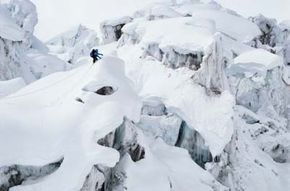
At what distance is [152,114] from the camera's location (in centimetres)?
3073

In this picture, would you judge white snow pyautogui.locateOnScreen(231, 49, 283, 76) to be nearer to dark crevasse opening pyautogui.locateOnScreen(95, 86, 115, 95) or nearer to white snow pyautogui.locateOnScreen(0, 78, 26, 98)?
white snow pyautogui.locateOnScreen(0, 78, 26, 98)

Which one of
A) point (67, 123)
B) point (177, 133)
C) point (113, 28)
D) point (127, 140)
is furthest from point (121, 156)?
point (113, 28)

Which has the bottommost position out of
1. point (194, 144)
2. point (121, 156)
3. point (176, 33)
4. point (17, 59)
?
point (17, 59)

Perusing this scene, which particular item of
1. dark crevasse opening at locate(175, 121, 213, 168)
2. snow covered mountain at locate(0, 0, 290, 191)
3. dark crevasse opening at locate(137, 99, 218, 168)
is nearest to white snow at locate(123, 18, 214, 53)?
snow covered mountain at locate(0, 0, 290, 191)

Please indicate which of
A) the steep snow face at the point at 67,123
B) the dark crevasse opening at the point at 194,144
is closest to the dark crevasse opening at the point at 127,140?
the steep snow face at the point at 67,123

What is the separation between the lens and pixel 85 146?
18578 millimetres

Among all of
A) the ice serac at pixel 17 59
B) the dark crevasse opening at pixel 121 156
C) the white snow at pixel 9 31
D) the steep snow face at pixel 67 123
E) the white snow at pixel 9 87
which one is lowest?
the ice serac at pixel 17 59

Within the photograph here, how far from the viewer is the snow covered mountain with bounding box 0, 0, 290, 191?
18266 millimetres

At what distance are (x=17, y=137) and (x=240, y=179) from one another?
1522 centimetres

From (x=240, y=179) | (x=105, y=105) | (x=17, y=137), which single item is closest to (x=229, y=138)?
(x=240, y=179)

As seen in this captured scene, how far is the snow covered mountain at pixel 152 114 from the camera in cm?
1827

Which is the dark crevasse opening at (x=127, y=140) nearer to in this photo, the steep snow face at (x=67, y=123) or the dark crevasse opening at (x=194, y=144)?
the steep snow face at (x=67, y=123)

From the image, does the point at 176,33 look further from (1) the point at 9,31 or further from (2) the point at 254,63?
(1) the point at 9,31

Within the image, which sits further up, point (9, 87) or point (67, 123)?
point (67, 123)
